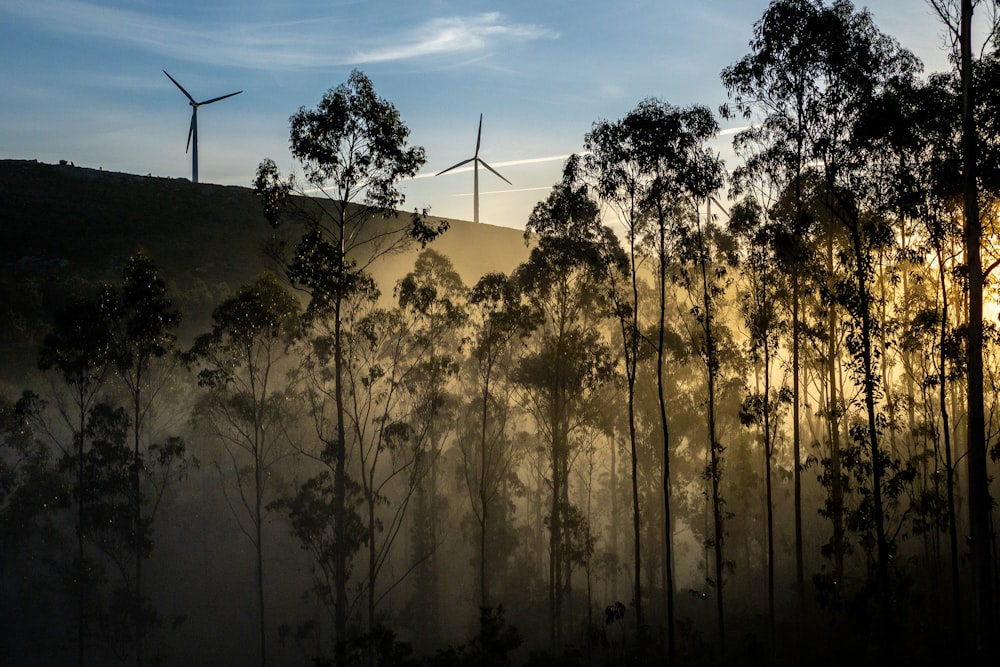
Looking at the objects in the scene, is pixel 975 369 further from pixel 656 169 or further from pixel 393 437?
pixel 393 437

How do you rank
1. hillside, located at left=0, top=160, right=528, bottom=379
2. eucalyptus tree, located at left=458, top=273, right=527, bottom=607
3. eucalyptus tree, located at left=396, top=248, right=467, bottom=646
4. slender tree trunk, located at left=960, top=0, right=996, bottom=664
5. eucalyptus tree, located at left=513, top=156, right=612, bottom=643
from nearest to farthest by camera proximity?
1. slender tree trunk, located at left=960, top=0, right=996, bottom=664
2. eucalyptus tree, located at left=513, top=156, right=612, bottom=643
3. eucalyptus tree, located at left=458, top=273, right=527, bottom=607
4. eucalyptus tree, located at left=396, top=248, right=467, bottom=646
5. hillside, located at left=0, top=160, right=528, bottom=379

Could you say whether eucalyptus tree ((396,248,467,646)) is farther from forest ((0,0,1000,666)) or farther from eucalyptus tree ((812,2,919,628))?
eucalyptus tree ((812,2,919,628))

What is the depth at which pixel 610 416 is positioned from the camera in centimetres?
4950

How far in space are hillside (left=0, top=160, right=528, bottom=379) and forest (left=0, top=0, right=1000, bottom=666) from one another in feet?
33.6

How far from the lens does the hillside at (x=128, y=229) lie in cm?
6181

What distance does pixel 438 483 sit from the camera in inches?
2376

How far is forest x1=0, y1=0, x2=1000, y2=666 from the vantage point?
21.6 meters

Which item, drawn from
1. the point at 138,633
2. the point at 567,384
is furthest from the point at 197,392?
the point at 567,384

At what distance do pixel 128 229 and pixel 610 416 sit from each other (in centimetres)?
A: 4882

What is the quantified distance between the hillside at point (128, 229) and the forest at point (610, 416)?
1024 cm

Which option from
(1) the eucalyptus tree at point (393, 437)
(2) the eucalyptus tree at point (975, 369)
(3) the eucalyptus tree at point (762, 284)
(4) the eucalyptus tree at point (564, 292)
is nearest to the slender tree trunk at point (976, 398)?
(2) the eucalyptus tree at point (975, 369)

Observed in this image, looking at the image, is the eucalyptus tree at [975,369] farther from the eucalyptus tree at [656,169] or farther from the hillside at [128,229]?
the hillside at [128,229]

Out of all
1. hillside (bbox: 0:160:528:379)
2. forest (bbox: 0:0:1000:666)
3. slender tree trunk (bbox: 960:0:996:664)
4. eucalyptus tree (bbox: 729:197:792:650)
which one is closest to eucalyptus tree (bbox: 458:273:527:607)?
forest (bbox: 0:0:1000:666)

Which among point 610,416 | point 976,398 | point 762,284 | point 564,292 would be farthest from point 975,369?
point 610,416
